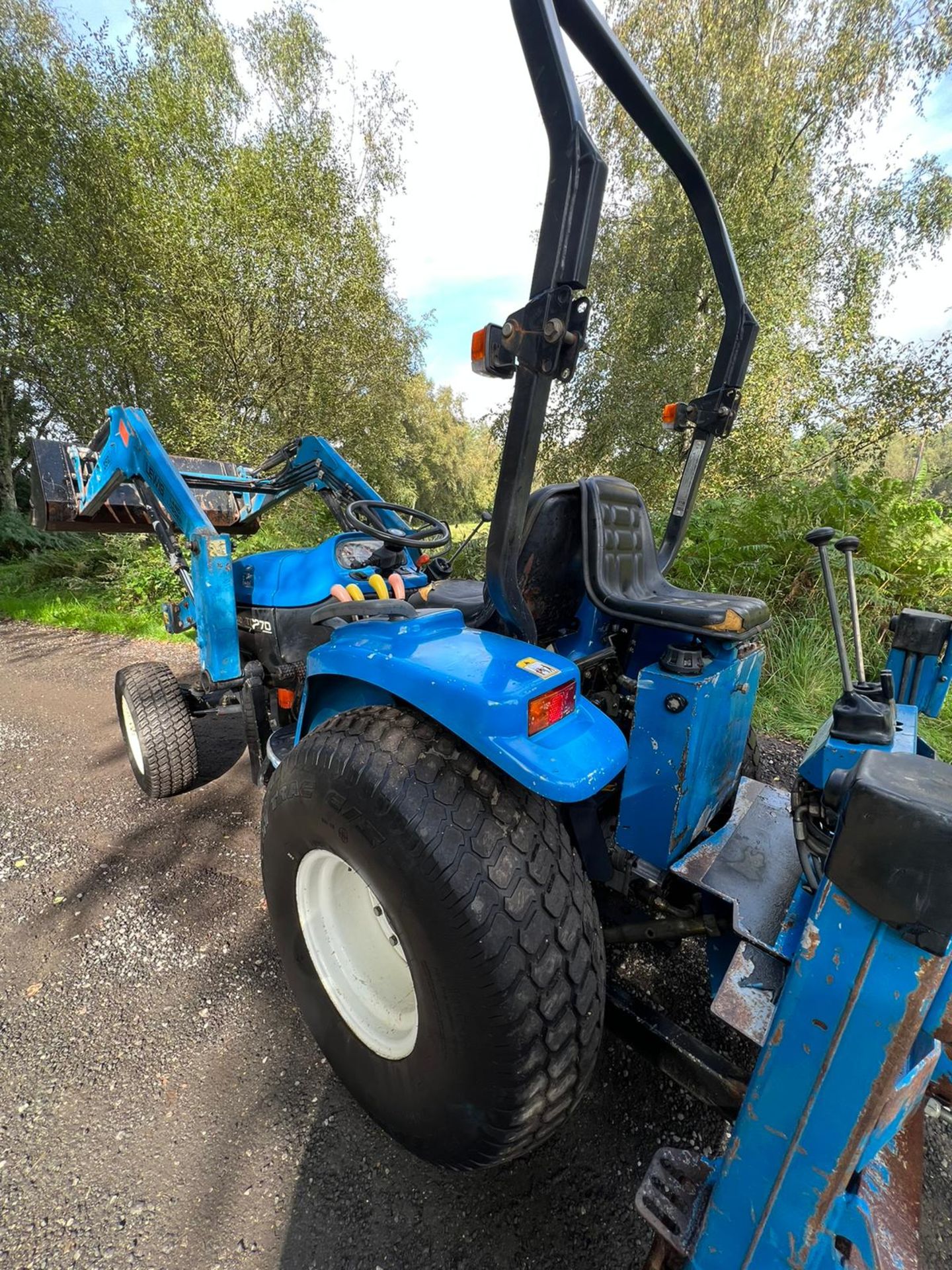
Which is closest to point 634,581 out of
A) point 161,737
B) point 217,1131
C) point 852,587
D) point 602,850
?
point 852,587

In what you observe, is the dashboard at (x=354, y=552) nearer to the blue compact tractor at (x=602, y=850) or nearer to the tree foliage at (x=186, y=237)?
the blue compact tractor at (x=602, y=850)

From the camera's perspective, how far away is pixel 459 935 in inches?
42.1

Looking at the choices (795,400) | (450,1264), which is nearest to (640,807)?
(450,1264)

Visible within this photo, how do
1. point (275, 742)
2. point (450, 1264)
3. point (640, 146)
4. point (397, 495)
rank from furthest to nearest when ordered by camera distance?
1. point (397, 495)
2. point (640, 146)
3. point (275, 742)
4. point (450, 1264)

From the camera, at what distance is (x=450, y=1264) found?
1.16 metres

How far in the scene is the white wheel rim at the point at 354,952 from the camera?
4.54 ft

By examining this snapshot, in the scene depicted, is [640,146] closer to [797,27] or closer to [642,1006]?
[797,27]

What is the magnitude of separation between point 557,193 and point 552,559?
0.98 metres

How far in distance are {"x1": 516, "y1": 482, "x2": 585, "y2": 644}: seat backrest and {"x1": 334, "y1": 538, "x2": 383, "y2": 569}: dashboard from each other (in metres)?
0.97

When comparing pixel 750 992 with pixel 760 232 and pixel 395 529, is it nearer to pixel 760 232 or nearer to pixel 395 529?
pixel 395 529

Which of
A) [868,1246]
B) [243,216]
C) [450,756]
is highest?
[243,216]

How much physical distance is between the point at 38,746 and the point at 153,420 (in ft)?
22.5

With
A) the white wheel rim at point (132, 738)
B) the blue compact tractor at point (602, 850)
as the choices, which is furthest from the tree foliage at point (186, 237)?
the blue compact tractor at point (602, 850)

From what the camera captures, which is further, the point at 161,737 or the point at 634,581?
the point at 161,737
